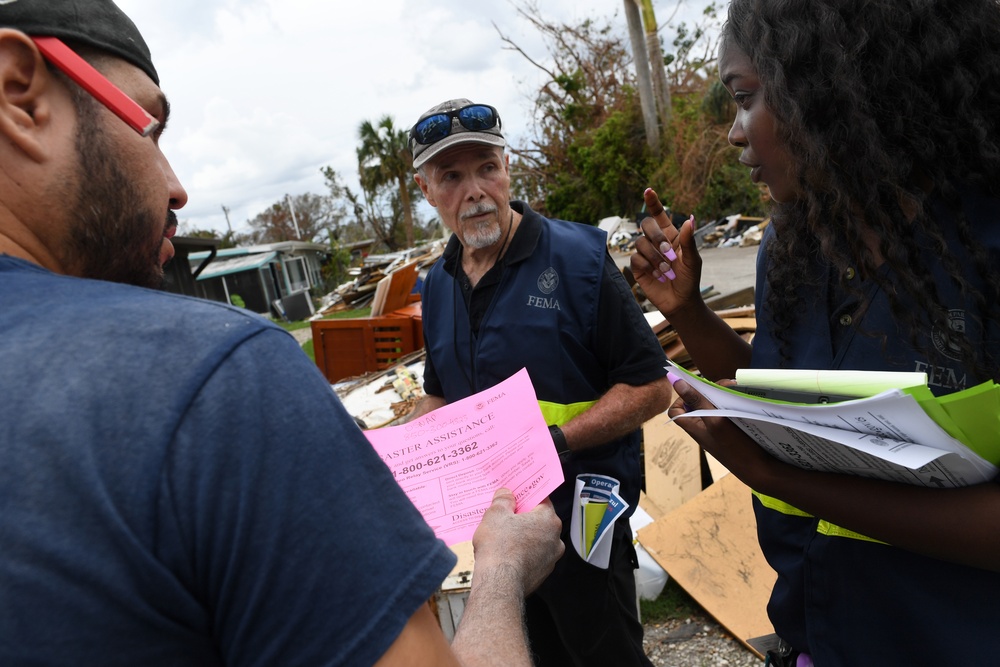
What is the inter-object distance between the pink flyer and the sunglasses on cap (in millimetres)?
1316

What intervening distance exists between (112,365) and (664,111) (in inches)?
803

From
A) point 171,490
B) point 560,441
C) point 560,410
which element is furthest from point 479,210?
point 171,490

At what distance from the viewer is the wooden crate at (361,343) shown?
24.4 feet

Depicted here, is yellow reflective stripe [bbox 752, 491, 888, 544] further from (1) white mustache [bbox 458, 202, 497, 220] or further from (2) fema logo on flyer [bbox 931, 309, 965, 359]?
(1) white mustache [bbox 458, 202, 497, 220]

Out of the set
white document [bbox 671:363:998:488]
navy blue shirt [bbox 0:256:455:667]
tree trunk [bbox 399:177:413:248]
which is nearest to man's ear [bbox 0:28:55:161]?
navy blue shirt [bbox 0:256:455:667]

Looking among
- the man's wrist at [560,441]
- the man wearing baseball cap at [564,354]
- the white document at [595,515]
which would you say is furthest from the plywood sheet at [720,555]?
the man's wrist at [560,441]

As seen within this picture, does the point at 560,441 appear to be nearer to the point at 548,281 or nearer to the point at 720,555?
the point at 548,281

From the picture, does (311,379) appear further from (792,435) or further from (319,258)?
(319,258)

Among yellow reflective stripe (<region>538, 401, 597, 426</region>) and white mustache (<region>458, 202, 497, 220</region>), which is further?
white mustache (<region>458, 202, 497, 220</region>)

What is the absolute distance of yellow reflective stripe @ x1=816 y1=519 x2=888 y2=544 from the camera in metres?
1.41

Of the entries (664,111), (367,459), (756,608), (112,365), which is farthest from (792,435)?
(664,111)

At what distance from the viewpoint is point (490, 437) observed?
1.75 meters

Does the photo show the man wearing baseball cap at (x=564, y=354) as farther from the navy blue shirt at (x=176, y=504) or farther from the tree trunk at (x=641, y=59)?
the tree trunk at (x=641, y=59)

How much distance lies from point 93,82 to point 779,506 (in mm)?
1606
